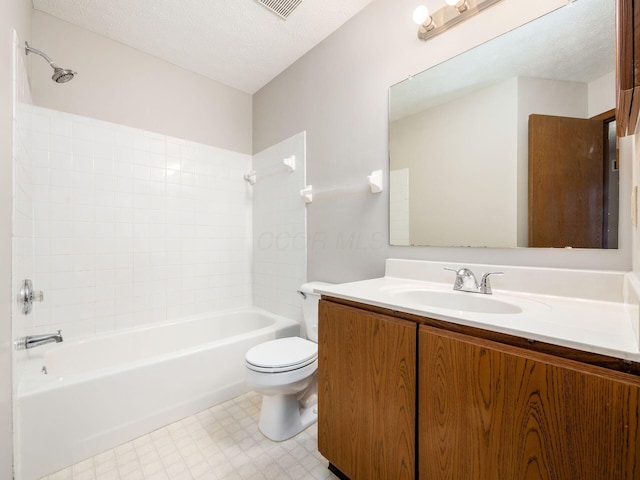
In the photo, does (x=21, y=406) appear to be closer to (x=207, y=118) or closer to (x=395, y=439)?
(x=395, y=439)

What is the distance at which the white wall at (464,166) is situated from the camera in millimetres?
1160

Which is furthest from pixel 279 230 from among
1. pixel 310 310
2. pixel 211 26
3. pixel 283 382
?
pixel 211 26

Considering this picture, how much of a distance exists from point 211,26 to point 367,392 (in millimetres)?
2295

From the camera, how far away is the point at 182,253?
226cm

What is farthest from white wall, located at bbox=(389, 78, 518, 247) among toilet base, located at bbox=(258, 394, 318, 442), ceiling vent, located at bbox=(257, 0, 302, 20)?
toilet base, located at bbox=(258, 394, 318, 442)

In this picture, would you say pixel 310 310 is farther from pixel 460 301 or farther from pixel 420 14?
→ pixel 420 14

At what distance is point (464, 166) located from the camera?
1.28 meters

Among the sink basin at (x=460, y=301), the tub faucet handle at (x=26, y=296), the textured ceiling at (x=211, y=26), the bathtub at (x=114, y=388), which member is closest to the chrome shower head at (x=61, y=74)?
Result: the textured ceiling at (x=211, y=26)

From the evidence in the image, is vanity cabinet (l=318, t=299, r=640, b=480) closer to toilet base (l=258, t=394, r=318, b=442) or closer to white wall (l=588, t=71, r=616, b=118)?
toilet base (l=258, t=394, r=318, b=442)

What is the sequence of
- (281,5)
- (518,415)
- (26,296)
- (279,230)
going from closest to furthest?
1. (518,415)
2. (26,296)
3. (281,5)
4. (279,230)

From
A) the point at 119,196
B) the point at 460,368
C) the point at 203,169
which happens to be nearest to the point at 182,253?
the point at 119,196

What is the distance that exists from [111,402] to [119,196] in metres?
1.33

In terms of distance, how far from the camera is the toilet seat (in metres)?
1.37

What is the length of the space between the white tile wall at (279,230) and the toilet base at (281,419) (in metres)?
0.72
